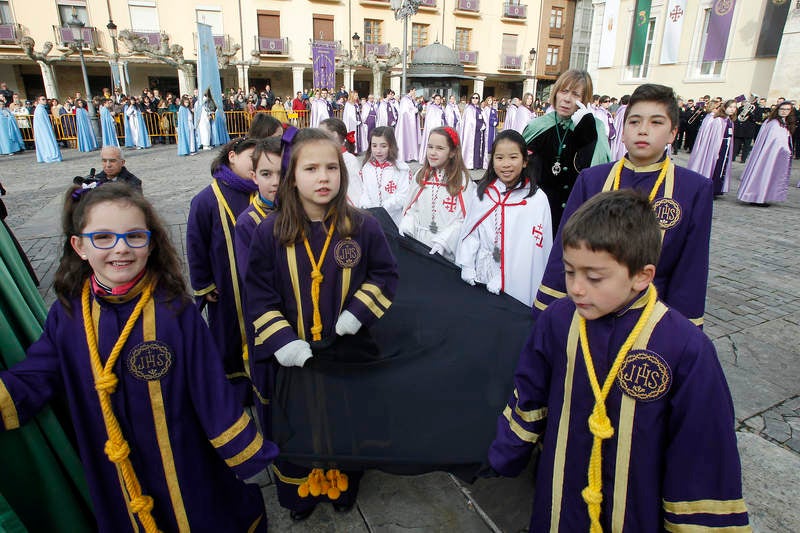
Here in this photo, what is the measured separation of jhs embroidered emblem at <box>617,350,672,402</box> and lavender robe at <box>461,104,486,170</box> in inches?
541

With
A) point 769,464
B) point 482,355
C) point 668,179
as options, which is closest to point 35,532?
point 482,355

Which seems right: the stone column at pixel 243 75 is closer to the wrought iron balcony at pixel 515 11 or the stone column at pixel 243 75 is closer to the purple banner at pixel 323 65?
the purple banner at pixel 323 65

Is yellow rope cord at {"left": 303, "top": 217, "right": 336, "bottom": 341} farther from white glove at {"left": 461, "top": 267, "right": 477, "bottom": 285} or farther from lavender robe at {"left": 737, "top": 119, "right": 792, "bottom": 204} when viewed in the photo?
lavender robe at {"left": 737, "top": 119, "right": 792, "bottom": 204}

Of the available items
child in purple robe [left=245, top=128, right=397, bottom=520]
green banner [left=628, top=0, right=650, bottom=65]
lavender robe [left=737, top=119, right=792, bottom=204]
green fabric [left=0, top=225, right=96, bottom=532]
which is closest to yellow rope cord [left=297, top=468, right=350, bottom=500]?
child in purple robe [left=245, top=128, right=397, bottom=520]

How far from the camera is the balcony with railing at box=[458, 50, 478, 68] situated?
3769 cm

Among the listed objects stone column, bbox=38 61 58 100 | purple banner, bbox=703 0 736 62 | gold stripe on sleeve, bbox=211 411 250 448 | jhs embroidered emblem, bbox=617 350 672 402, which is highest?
purple banner, bbox=703 0 736 62

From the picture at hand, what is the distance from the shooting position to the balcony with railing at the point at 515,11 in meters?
38.5

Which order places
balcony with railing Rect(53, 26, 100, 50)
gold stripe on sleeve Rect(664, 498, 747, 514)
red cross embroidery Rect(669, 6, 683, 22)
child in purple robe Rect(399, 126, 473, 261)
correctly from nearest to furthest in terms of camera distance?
gold stripe on sleeve Rect(664, 498, 747, 514)
child in purple robe Rect(399, 126, 473, 261)
red cross embroidery Rect(669, 6, 683, 22)
balcony with railing Rect(53, 26, 100, 50)

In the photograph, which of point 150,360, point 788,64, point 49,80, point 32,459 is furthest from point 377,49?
point 32,459

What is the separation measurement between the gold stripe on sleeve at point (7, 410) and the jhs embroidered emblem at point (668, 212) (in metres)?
2.70

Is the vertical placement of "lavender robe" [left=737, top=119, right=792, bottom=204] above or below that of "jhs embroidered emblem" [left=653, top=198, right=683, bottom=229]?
below

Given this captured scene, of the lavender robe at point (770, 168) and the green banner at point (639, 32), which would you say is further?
the green banner at point (639, 32)

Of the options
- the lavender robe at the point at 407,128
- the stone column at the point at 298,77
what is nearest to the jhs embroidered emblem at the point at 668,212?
the lavender robe at the point at 407,128

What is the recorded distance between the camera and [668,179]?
7.76 ft
